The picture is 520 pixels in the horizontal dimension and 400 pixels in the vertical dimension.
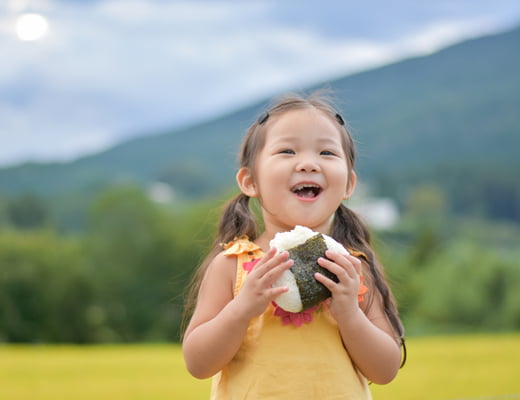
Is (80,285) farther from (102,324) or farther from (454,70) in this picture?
(454,70)

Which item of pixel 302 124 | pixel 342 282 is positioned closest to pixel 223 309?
pixel 342 282

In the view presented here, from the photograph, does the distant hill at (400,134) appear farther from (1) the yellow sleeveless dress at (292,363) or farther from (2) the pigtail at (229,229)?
(1) the yellow sleeveless dress at (292,363)

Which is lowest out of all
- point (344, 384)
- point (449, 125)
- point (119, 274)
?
point (344, 384)

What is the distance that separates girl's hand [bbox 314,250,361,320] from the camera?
171cm

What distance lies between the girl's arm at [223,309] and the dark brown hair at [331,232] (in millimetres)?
126

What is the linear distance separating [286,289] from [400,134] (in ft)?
218

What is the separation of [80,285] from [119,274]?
5.26 meters

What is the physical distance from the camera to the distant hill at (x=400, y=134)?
6391 centimetres

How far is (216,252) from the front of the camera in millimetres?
2045

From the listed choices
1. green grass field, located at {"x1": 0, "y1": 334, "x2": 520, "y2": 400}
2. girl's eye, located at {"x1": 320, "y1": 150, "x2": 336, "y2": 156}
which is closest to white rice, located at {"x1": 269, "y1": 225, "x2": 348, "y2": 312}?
girl's eye, located at {"x1": 320, "y1": 150, "x2": 336, "y2": 156}

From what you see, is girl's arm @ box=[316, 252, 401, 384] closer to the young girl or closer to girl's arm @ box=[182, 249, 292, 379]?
the young girl

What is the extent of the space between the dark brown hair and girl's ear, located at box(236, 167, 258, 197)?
0.01m

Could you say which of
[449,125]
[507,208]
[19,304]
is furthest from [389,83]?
[19,304]

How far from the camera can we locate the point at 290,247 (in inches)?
68.3
